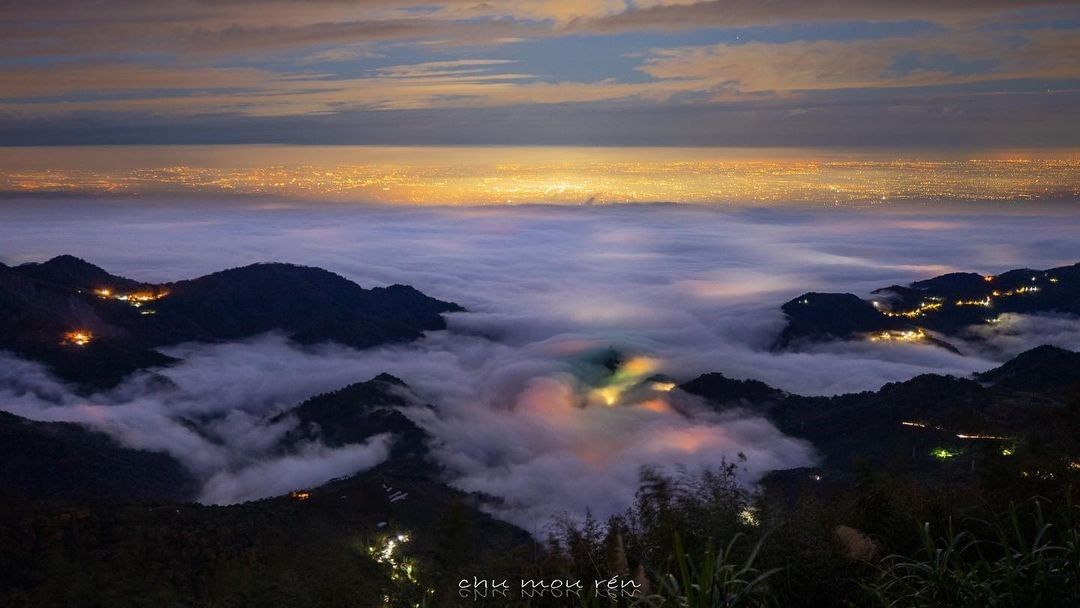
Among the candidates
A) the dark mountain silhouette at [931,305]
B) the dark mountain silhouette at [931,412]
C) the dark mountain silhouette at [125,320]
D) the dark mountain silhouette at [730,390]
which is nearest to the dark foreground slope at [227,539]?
the dark mountain silhouette at [931,412]

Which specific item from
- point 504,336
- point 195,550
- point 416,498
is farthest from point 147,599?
point 504,336

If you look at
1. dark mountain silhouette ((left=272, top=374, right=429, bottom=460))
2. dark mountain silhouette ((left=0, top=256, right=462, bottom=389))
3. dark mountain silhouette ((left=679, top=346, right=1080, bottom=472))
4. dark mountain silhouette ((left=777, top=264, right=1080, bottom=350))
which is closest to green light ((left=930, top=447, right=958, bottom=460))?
dark mountain silhouette ((left=679, top=346, right=1080, bottom=472))

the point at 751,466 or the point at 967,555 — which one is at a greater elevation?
the point at 967,555

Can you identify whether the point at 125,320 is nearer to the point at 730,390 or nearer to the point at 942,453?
the point at 730,390

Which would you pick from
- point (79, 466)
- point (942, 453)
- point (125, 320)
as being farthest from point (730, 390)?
point (125, 320)

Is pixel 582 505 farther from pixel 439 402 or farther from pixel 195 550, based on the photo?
pixel 439 402

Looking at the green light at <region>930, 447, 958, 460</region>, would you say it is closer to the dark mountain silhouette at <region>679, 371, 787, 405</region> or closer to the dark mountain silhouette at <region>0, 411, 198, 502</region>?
the dark mountain silhouette at <region>679, 371, 787, 405</region>
